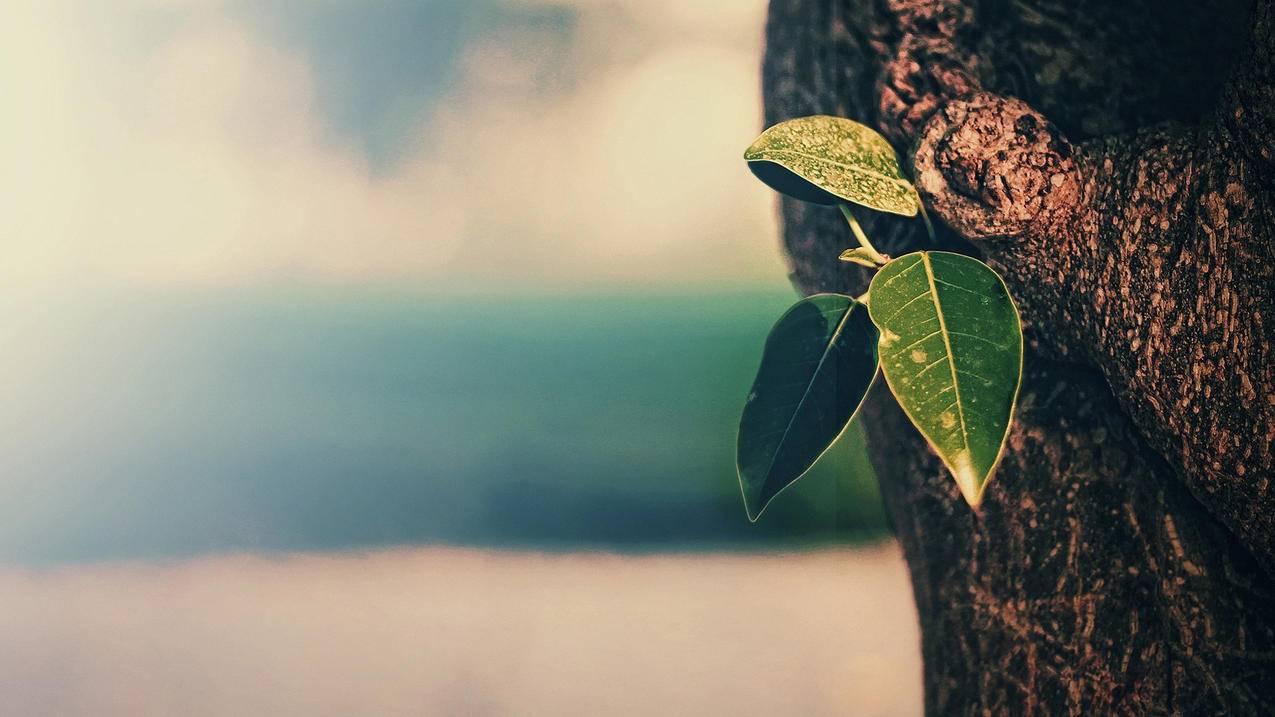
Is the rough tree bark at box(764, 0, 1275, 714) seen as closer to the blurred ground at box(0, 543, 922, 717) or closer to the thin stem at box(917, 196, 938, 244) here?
the thin stem at box(917, 196, 938, 244)

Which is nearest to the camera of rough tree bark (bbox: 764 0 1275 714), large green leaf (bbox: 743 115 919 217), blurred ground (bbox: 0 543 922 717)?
rough tree bark (bbox: 764 0 1275 714)

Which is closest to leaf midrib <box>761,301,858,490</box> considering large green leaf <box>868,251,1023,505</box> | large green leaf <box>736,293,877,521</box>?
large green leaf <box>736,293,877,521</box>

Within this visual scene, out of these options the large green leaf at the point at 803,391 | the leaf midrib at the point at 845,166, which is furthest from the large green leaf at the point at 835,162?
the large green leaf at the point at 803,391

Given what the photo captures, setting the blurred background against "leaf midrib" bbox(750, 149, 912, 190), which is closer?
"leaf midrib" bbox(750, 149, 912, 190)

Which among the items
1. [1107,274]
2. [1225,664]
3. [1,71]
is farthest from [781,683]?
[1,71]

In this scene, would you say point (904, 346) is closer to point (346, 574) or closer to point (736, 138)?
point (736, 138)

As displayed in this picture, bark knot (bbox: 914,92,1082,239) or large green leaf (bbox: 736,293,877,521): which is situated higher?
bark knot (bbox: 914,92,1082,239)

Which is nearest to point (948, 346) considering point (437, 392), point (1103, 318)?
point (1103, 318)
